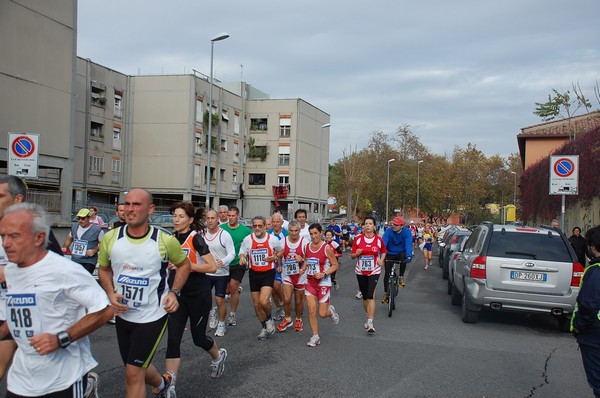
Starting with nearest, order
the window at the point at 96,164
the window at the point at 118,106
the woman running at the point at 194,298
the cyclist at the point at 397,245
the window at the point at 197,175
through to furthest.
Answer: the woman running at the point at 194,298, the cyclist at the point at 397,245, the window at the point at 96,164, the window at the point at 118,106, the window at the point at 197,175

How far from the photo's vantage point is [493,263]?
9.61 meters

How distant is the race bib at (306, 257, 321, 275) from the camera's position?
8391 mm

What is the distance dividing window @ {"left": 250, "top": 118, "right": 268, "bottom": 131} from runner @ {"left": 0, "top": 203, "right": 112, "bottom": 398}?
177 feet

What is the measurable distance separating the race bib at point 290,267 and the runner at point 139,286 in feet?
14.1

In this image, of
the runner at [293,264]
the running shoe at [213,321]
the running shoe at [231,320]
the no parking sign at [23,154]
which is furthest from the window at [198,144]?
the runner at [293,264]

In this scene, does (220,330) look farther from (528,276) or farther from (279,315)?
(528,276)

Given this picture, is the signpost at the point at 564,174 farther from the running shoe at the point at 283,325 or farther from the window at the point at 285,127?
the window at the point at 285,127

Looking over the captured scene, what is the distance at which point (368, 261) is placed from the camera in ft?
30.6

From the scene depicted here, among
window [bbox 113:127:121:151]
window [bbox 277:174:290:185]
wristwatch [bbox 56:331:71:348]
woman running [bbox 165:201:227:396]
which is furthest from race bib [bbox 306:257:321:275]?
window [bbox 277:174:290:185]

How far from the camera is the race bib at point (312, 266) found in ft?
27.5

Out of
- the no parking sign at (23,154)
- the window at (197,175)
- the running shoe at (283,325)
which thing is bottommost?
the running shoe at (283,325)

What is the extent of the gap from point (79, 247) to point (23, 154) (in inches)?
90.7

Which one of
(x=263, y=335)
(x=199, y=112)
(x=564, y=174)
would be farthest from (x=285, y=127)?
(x=263, y=335)

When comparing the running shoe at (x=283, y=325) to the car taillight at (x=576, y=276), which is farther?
the car taillight at (x=576, y=276)
